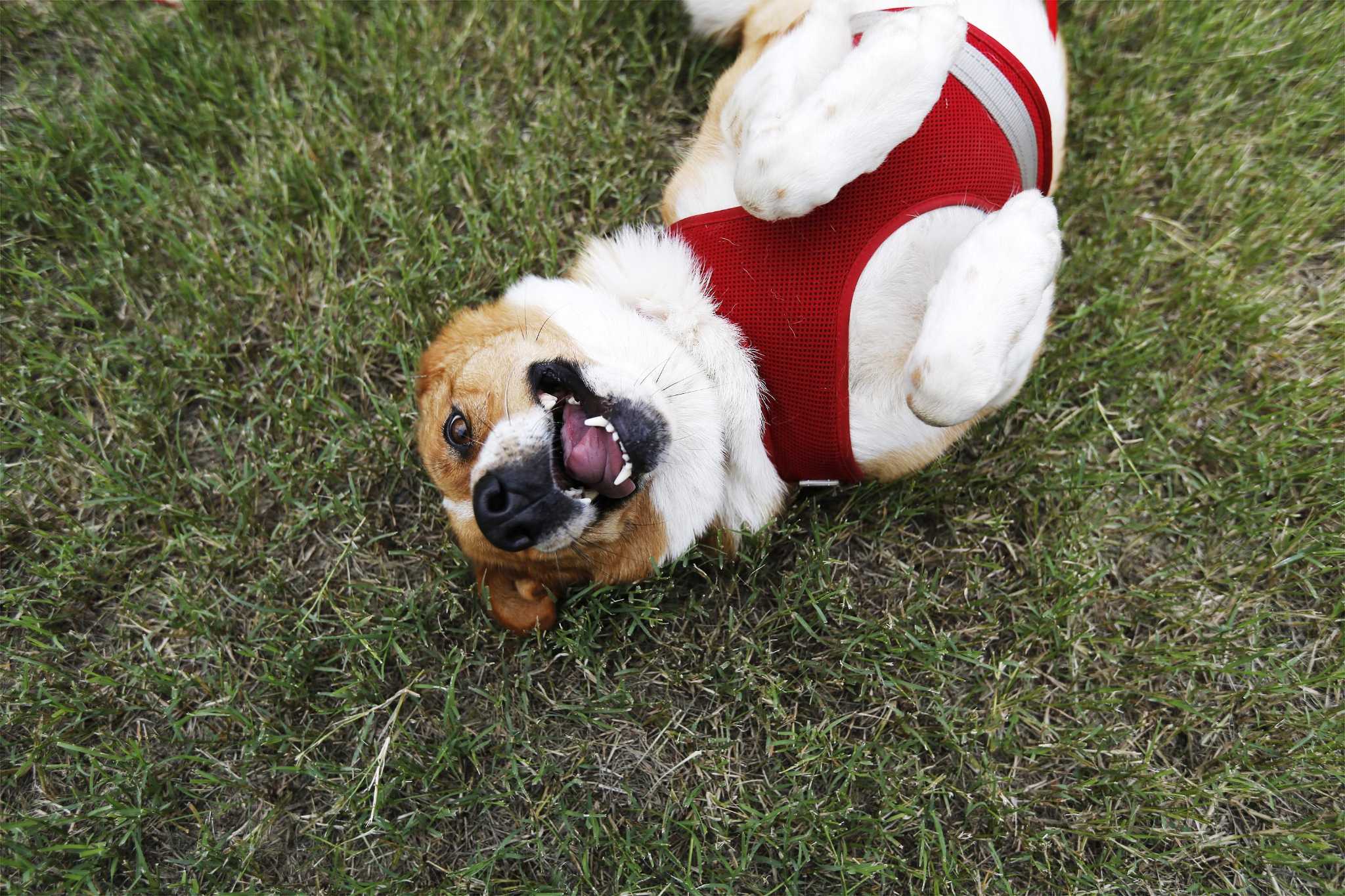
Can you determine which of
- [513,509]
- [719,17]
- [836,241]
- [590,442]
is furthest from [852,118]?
[513,509]

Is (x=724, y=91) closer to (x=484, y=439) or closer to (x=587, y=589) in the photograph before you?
(x=484, y=439)

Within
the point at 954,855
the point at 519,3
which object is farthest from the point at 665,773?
the point at 519,3

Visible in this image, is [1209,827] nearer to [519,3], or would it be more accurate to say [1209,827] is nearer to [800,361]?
[800,361]

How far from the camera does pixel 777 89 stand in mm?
2287

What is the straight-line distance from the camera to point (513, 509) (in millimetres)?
2174

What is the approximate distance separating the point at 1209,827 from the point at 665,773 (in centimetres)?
183

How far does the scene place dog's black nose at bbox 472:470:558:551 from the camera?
2.16m

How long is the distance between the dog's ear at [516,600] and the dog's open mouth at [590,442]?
522 mm

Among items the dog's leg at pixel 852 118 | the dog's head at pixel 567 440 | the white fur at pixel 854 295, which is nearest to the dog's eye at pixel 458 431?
the dog's head at pixel 567 440

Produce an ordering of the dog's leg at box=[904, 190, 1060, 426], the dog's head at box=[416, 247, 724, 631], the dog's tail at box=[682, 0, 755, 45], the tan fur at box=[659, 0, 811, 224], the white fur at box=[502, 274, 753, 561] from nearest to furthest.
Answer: the dog's leg at box=[904, 190, 1060, 426] → the dog's head at box=[416, 247, 724, 631] → the white fur at box=[502, 274, 753, 561] → the tan fur at box=[659, 0, 811, 224] → the dog's tail at box=[682, 0, 755, 45]

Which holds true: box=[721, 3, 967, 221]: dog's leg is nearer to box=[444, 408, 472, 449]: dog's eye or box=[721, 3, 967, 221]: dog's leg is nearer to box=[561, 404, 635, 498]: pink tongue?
box=[561, 404, 635, 498]: pink tongue

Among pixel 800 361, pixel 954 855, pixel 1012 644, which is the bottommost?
pixel 954 855

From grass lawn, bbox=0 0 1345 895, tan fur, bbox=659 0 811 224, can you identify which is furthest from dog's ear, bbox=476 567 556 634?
tan fur, bbox=659 0 811 224

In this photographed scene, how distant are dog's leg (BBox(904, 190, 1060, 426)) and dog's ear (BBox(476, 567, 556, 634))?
137 cm
